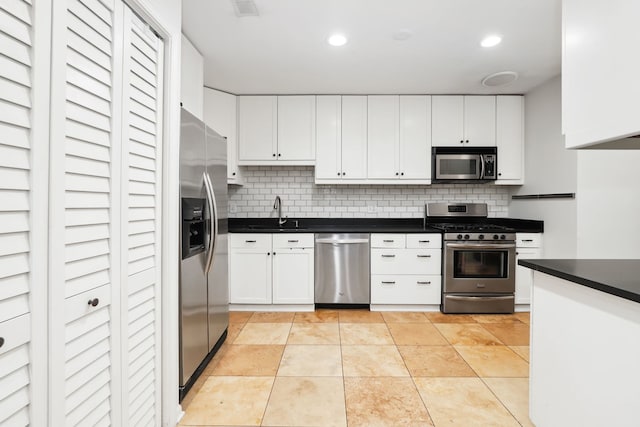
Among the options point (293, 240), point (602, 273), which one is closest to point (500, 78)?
point (602, 273)

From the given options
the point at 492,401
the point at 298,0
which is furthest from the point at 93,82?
the point at 492,401

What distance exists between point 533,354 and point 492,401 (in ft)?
1.66

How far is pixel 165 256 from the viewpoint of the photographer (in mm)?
1584

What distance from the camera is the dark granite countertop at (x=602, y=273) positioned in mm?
1111

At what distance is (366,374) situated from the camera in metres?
2.22

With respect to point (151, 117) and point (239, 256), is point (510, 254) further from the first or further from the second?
point (151, 117)

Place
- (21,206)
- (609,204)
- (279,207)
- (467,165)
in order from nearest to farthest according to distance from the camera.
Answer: (21,206) → (609,204) → (467,165) → (279,207)

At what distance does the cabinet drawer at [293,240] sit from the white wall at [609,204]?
2521 millimetres

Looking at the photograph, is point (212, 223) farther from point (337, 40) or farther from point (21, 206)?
point (337, 40)

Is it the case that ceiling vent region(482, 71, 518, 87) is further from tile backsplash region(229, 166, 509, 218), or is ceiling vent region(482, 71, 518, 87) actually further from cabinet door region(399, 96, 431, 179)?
tile backsplash region(229, 166, 509, 218)

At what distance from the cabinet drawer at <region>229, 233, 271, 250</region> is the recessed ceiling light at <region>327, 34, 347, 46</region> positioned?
1970 mm

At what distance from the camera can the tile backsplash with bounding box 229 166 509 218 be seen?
13.5ft

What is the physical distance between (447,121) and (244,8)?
259cm

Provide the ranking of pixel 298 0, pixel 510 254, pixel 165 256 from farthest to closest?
pixel 510 254 → pixel 298 0 → pixel 165 256
